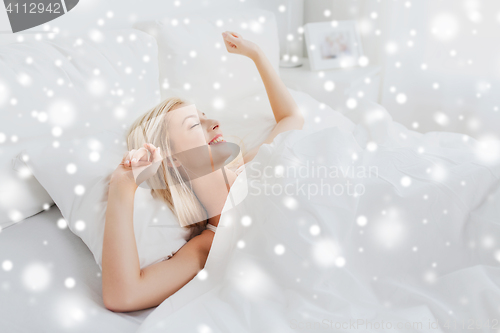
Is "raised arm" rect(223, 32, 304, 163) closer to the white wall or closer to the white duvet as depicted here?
the white duvet

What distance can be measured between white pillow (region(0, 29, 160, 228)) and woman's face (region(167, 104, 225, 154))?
0.66ft

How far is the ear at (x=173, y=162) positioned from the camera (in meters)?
0.94

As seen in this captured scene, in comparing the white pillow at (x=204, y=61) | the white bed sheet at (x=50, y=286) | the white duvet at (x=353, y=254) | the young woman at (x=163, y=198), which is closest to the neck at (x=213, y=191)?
the young woman at (x=163, y=198)

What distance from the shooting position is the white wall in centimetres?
174

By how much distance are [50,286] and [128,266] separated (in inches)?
6.9

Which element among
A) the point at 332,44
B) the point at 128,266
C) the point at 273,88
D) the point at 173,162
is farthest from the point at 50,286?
the point at 332,44

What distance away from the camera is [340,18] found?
224 centimetres

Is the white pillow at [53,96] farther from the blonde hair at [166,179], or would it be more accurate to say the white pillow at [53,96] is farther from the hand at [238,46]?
the hand at [238,46]

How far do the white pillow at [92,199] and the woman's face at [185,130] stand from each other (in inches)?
6.4

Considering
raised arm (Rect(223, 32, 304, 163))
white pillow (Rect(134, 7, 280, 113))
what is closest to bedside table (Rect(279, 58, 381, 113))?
white pillow (Rect(134, 7, 280, 113))

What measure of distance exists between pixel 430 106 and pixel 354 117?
728 millimetres

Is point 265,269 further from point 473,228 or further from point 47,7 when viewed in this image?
point 47,7

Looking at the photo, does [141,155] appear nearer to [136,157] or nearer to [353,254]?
[136,157]

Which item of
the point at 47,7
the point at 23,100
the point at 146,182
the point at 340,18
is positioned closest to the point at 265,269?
the point at 146,182
